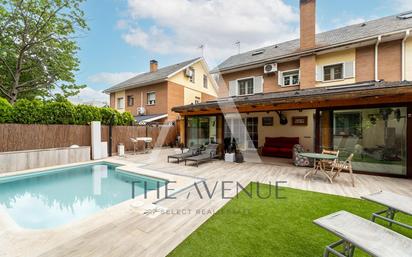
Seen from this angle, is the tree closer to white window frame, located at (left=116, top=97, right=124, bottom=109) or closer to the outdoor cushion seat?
white window frame, located at (left=116, top=97, right=124, bottom=109)

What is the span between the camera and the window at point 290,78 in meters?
13.0

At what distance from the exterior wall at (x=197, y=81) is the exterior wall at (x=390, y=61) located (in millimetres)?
16337

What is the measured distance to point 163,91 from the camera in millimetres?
19141

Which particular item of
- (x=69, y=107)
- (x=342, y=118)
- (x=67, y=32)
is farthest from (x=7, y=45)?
(x=342, y=118)

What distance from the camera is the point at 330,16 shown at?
13.1 m

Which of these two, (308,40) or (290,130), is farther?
(290,130)

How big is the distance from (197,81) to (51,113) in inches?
607

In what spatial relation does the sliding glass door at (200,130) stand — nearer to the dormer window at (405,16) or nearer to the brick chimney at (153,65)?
the dormer window at (405,16)

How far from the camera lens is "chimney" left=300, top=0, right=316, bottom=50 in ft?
39.1

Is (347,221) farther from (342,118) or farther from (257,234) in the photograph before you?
(342,118)

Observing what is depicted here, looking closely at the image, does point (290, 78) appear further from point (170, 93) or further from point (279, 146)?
point (170, 93)

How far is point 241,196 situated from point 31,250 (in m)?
4.64

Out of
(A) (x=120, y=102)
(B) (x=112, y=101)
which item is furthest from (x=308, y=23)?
(B) (x=112, y=101)

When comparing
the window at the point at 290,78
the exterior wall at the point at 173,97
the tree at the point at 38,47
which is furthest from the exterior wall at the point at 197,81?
the window at the point at 290,78
